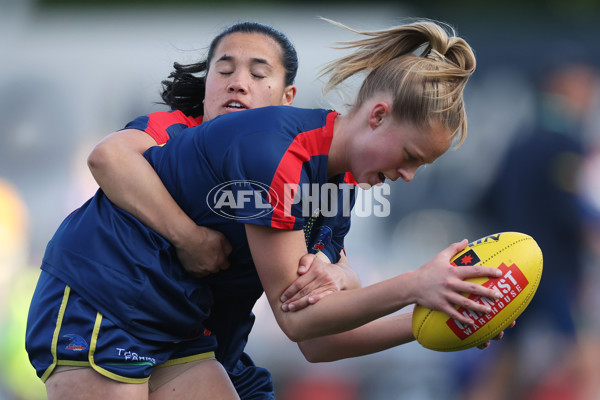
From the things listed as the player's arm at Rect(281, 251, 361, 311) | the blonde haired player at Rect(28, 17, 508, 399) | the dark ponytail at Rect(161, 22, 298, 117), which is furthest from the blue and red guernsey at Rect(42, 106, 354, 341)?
the dark ponytail at Rect(161, 22, 298, 117)

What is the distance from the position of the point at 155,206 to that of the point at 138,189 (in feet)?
0.28

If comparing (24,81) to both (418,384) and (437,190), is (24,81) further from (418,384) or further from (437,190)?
(418,384)

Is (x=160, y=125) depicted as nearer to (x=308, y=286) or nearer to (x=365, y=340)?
(x=308, y=286)

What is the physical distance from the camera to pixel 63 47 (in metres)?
5.79

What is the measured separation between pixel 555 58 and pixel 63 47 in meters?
3.68

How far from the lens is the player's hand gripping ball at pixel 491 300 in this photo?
7.49ft

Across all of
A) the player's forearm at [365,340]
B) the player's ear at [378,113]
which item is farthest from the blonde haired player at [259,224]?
the player's forearm at [365,340]

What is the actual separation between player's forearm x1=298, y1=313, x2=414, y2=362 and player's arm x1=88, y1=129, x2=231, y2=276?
720 millimetres

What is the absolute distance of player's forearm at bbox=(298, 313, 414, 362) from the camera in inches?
114

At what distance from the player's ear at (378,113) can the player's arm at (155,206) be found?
2.09 feet

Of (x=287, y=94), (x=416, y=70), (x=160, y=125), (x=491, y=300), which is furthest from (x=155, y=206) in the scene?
(x=287, y=94)

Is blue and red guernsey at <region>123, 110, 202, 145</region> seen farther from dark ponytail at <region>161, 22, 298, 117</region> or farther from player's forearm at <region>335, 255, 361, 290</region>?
player's forearm at <region>335, 255, 361, 290</region>

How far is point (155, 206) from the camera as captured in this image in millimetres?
2480

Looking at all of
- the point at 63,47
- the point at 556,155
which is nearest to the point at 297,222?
the point at 556,155
